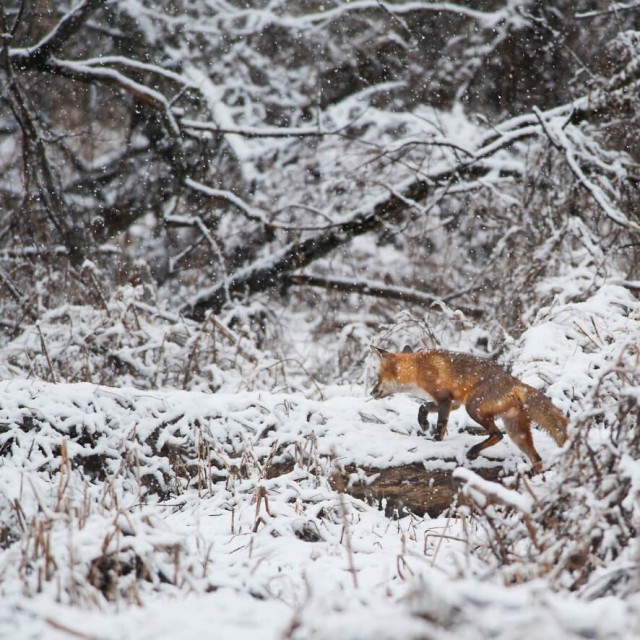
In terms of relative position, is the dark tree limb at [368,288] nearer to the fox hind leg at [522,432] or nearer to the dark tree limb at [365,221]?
the dark tree limb at [365,221]

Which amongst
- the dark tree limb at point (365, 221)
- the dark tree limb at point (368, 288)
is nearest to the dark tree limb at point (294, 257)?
the dark tree limb at point (365, 221)

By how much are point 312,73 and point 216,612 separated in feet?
43.6

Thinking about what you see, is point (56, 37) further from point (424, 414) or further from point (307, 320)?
point (424, 414)

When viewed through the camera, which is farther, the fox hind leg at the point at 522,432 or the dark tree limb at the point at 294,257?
the dark tree limb at the point at 294,257

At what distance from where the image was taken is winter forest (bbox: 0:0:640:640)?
2861 mm

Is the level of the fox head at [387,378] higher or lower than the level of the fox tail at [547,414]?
lower

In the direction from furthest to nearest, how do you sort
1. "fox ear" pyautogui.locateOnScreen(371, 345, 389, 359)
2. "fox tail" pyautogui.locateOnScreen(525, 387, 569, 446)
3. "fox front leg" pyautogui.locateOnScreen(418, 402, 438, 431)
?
"fox ear" pyautogui.locateOnScreen(371, 345, 389, 359) → "fox front leg" pyautogui.locateOnScreen(418, 402, 438, 431) → "fox tail" pyautogui.locateOnScreen(525, 387, 569, 446)

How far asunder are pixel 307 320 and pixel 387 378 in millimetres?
5628

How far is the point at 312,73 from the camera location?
14.0 meters

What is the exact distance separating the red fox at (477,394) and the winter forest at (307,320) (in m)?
0.23

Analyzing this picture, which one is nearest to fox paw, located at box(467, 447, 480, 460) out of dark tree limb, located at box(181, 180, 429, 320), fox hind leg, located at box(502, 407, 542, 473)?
fox hind leg, located at box(502, 407, 542, 473)

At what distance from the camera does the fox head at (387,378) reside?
17.5ft

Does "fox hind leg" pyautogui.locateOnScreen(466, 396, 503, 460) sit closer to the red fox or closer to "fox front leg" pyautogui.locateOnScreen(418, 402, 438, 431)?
the red fox

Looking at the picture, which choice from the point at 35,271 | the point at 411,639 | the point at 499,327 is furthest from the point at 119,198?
the point at 411,639
